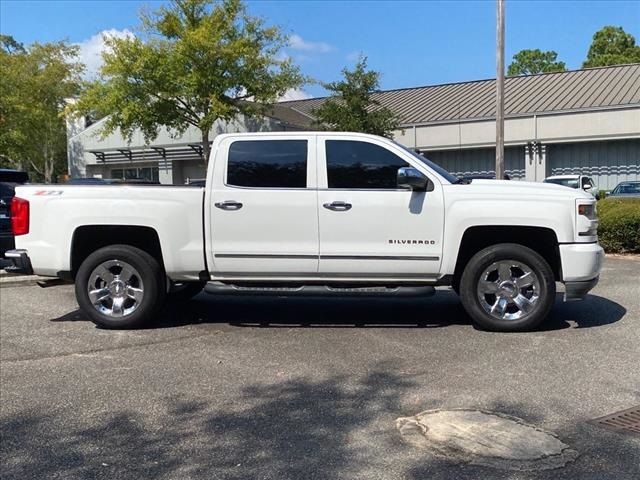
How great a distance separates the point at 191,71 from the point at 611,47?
51040 millimetres

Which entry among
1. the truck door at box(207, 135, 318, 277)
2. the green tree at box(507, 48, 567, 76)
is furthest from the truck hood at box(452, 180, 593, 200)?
the green tree at box(507, 48, 567, 76)

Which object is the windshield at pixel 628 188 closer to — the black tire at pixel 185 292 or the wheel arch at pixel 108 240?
the black tire at pixel 185 292

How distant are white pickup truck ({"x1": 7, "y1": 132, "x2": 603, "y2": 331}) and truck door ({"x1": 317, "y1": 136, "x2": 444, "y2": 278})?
0.01m

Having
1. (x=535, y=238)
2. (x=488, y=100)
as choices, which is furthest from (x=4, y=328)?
(x=488, y=100)

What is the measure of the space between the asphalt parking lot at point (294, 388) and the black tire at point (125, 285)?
6.6 inches

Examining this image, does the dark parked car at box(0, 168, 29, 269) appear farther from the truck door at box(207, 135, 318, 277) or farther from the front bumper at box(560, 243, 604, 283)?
the front bumper at box(560, 243, 604, 283)

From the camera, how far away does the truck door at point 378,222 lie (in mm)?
6633

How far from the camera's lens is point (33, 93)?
34.5 m

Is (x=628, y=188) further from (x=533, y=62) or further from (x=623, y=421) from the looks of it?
(x=533, y=62)

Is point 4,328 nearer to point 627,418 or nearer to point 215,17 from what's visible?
point 627,418

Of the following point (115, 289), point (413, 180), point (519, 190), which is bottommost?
point (115, 289)

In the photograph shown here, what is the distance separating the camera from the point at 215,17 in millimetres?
23031

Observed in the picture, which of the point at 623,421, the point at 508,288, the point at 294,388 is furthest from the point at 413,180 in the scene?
the point at 623,421

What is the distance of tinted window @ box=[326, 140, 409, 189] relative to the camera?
22.1ft
